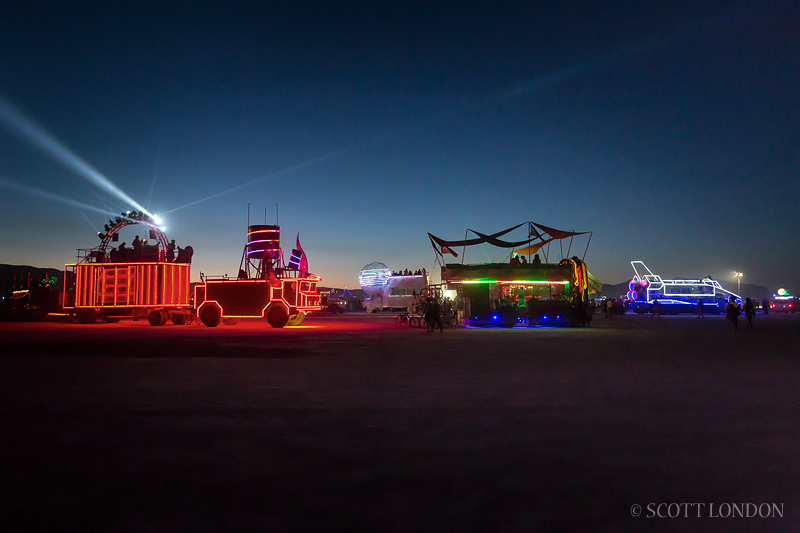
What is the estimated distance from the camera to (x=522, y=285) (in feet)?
112

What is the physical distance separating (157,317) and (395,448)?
3026 cm

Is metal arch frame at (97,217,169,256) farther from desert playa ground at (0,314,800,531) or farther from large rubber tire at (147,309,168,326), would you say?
desert playa ground at (0,314,800,531)

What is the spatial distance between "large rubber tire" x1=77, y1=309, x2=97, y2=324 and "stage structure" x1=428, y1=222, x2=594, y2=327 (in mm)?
20342

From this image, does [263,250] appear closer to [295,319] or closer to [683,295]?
[295,319]

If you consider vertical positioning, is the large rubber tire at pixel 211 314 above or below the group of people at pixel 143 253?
below

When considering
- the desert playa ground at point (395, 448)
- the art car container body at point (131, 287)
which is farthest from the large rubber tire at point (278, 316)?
the desert playa ground at point (395, 448)

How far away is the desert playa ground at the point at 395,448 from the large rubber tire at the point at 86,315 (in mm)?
25785

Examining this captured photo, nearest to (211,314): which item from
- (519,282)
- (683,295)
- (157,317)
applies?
(157,317)

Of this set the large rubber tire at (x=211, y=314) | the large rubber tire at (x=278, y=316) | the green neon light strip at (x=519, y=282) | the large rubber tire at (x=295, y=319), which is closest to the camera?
the large rubber tire at (x=278, y=316)

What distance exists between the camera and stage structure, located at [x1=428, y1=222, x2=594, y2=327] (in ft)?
104

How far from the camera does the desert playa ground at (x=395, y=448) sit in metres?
3.93

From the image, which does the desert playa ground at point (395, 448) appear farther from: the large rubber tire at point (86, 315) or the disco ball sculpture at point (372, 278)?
the disco ball sculpture at point (372, 278)

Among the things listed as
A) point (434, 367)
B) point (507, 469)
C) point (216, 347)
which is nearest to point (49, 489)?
point (507, 469)

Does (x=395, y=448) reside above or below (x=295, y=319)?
below
